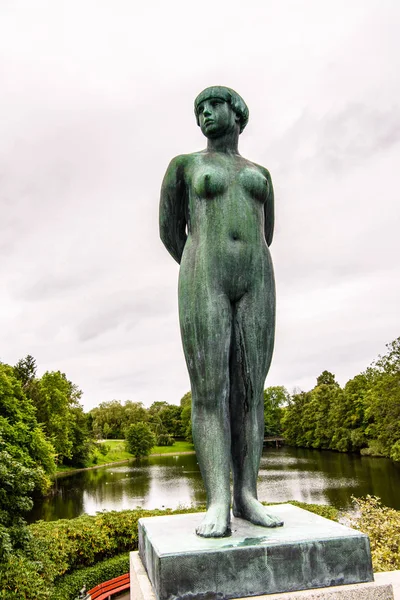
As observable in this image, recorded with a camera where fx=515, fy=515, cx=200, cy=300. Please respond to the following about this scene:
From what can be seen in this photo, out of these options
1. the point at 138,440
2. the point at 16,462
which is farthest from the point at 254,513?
the point at 138,440

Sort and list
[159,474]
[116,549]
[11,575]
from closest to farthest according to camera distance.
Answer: [11,575] → [116,549] → [159,474]

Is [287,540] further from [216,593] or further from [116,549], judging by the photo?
[116,549]

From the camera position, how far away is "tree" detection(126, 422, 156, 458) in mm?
64750

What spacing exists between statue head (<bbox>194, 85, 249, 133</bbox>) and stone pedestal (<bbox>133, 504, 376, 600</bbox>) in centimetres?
282

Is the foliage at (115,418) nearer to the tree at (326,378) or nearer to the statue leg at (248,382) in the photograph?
the tree at (326,378)

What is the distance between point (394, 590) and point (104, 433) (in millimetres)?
86966

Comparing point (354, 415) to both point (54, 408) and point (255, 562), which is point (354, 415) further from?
point (255, 562)

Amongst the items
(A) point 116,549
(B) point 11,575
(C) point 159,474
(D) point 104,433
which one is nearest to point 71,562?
(A) point 116,549

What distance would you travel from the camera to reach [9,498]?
9.99 metres

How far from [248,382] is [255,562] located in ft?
3.59

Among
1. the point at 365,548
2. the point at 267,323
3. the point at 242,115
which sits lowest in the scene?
the point at 365,548

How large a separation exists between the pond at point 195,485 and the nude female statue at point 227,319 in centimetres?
1799

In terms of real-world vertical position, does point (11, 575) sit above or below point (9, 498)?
below

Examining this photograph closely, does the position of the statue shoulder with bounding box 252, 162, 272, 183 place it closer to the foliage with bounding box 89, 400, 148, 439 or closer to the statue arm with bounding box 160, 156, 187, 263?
the statue arm with bounding box 160, 156, 187, 263
